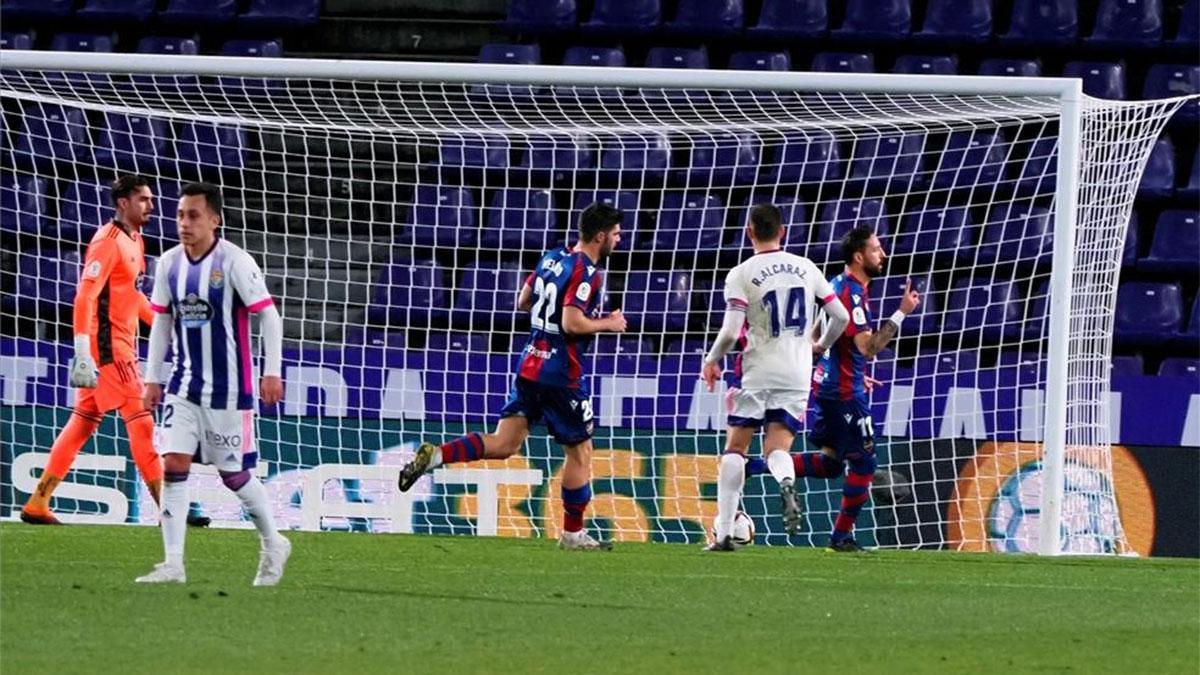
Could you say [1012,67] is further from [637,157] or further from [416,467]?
[416,467]

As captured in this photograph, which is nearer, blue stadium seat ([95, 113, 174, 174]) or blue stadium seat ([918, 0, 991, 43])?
blue stadium seat ([95, 113, 174, 174])

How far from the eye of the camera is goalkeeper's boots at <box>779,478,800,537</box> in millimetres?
10711

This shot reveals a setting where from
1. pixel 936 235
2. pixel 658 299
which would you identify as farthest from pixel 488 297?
pixel 936 235

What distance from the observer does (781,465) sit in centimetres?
1102

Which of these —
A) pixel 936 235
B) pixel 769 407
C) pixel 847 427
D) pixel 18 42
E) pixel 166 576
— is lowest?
pixel 166 576

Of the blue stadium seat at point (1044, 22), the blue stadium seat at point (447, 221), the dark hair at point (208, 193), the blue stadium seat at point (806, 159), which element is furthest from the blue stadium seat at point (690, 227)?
the dark hair at point (208, 193)

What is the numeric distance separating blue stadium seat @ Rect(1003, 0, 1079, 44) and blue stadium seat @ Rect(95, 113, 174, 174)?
672cm

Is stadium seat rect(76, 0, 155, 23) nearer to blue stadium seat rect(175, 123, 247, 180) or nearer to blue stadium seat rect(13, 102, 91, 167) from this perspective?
blue stadium seat rect(13, 102, 91, 167)

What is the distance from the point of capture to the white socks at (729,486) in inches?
437

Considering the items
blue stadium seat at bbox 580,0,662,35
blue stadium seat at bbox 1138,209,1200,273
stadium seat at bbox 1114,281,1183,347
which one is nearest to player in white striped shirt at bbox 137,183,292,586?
stadium seat at bbox 1114,281,1183,347

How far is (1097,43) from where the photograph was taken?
17.4 meters

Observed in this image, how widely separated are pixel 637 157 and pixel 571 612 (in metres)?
7.77

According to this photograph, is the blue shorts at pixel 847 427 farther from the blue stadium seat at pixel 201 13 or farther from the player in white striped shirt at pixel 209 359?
the blue stadium seat at pixel 201 13

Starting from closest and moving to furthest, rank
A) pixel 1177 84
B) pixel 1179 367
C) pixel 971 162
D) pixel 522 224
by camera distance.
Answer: pixel 522 224, pixel 1179 367, pixel 971 162, pixel 1177 84
